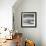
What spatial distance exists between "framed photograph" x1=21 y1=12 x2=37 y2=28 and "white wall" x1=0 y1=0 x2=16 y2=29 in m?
1.00

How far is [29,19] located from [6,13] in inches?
49.5

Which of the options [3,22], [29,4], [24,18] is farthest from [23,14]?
[3,22]

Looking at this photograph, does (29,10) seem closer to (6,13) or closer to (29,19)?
(29,19)

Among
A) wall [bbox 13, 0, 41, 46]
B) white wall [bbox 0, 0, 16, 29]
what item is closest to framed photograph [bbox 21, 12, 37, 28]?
wall [bbox 13, 0, 41, 46]

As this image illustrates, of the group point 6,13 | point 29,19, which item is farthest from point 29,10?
point 6,13

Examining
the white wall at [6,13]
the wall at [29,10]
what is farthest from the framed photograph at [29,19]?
the white wall at [6,13]

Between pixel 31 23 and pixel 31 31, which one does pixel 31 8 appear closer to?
pixel 31 23

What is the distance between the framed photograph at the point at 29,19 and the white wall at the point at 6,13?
1.00 m

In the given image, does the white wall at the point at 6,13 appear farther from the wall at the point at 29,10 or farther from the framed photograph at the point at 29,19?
the framed photograph at the point at 29,19

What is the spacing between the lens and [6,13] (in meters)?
4.19

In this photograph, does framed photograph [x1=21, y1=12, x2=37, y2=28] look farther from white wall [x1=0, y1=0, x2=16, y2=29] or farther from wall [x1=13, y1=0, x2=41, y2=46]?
white wall [x1=0, y1=0, x2=16, y2=29]

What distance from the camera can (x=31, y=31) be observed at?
512cm

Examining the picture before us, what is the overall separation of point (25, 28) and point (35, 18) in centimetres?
63

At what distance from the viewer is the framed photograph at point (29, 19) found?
5051 mm
